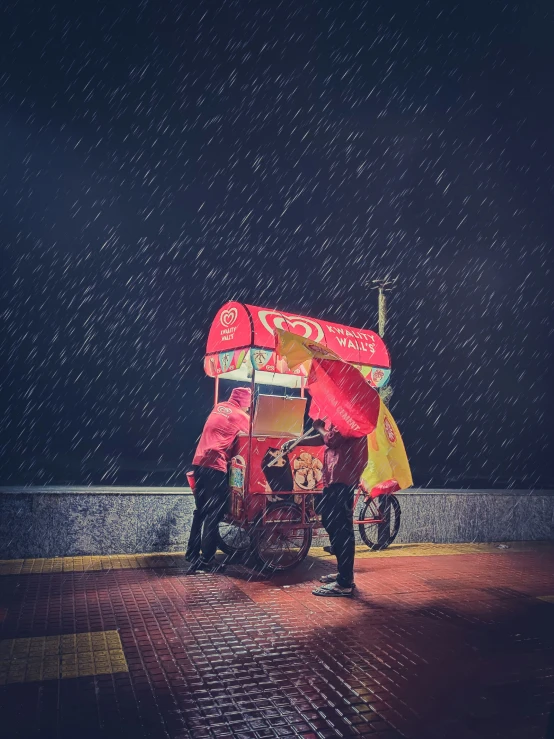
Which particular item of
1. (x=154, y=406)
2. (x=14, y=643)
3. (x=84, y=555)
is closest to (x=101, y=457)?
(x=154, y=406)

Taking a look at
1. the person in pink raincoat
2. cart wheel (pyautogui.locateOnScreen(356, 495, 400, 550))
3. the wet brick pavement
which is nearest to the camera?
the wet brick pavement

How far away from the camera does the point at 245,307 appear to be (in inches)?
290

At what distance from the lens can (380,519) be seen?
29.4 ft

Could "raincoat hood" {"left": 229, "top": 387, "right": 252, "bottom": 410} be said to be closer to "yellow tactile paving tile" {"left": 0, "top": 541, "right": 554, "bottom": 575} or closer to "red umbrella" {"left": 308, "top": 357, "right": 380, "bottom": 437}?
"red umbrella" {"left": 308, "top": 357, "right": 380, "bottom": 437}

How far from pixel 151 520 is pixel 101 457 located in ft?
78.0

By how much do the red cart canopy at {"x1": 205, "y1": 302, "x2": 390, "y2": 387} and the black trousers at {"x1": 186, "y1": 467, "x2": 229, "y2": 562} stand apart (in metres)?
1.59

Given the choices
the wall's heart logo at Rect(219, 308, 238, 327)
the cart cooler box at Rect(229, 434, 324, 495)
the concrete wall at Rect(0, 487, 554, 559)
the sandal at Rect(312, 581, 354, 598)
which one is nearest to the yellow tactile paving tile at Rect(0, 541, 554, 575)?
the concrete wall at Rect(0, 487, 554, 559)

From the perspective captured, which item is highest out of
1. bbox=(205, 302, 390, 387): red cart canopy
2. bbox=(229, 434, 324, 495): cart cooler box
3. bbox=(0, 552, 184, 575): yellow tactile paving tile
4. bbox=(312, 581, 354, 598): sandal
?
bbox=(205, 302, 390, 387): red cart canopy

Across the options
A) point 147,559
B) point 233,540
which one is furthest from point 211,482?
point 147,559

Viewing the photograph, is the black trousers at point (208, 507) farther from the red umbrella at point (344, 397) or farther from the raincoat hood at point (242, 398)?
the red umbrella at point (344, 397)

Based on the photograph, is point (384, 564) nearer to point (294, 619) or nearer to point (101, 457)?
point (294, 619)

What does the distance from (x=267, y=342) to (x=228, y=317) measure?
821 mm

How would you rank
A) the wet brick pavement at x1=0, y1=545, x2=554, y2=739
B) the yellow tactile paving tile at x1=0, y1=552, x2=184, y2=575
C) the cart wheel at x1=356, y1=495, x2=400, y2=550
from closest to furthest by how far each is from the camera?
1. the wet brick pavement at x1=0, y1=545, x2=554, y2=739
2. the yellow tactile paving tile at x1=0, y1=552, x2=184, y2=575
3. the cart wheel at x1=356, y1=495, x2=400, y2=550

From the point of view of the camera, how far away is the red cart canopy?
7203 millimetres
